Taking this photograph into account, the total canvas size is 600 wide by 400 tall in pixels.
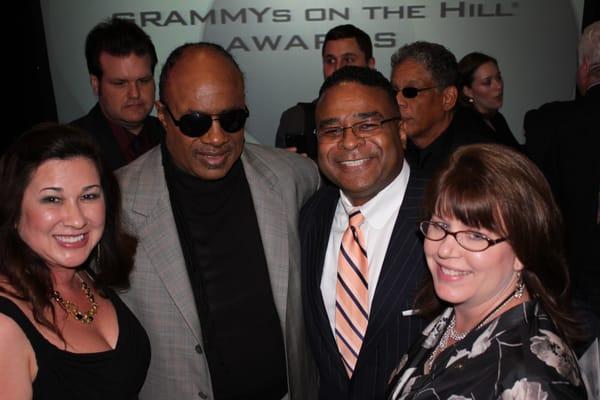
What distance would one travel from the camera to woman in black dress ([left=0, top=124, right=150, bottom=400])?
1.89 metres

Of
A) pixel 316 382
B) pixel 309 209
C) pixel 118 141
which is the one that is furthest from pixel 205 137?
pixel 118 141

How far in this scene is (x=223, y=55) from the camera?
2553 mm

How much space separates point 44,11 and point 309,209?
205 inches

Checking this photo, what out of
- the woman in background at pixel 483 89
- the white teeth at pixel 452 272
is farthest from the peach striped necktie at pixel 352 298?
the woman in background at pixel 483 89

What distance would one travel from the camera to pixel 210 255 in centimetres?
258

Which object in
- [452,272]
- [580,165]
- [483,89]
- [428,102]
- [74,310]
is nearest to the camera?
[452,272]

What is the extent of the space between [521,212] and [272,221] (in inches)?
50.5

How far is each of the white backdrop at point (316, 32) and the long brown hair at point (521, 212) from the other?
4.91m

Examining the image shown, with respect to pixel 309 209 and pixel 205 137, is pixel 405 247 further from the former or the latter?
pixel 205 137

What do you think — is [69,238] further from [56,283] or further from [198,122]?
[198,122]

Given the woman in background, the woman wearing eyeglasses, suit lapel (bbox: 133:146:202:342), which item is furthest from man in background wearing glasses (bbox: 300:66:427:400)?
the woman in background

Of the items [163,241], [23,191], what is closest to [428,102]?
[163,241]

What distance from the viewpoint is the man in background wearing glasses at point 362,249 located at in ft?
7.41

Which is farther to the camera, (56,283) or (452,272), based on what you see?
(56,283)
